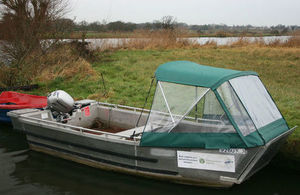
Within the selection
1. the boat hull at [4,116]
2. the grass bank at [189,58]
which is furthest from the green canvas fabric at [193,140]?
the boat hull at [4,116]

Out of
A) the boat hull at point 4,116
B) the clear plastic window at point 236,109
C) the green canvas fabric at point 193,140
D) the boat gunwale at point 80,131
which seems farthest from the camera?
the boat hull at point 4,116

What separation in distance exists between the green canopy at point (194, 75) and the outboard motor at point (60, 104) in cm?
311

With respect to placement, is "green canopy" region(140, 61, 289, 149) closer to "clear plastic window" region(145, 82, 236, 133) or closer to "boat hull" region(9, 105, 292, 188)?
"clear plastic window" region(145, 82, 236, 133)

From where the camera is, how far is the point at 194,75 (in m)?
6.03

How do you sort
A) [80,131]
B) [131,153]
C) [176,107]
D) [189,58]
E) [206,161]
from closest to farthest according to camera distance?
1. [206,161]
2. [176,107]
3. [131,153]
4. [80,131]
5. [189,58]

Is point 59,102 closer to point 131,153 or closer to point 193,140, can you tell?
point 131,153

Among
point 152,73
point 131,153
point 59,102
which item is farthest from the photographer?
point 152,73

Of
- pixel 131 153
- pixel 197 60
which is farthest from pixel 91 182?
pixel 197 60

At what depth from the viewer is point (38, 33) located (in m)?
15.9

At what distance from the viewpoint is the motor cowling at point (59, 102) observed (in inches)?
325

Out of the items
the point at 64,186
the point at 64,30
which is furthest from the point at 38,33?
the point at 64,186

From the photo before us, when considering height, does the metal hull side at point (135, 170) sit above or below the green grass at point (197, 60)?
below

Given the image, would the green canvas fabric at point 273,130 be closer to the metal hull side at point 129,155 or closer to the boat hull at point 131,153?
the boat hull at point 131,153

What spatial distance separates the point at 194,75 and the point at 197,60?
13.1 metres
